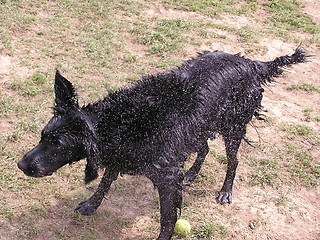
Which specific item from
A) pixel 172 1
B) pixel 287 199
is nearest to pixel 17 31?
pixel 172 1

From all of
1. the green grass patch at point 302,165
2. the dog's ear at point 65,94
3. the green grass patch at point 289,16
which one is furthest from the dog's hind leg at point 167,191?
the green grass patch at point 289,16

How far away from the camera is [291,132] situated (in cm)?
629

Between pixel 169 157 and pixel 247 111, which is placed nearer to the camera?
pixel 169 157

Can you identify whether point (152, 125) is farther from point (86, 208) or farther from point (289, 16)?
point (289, 16)

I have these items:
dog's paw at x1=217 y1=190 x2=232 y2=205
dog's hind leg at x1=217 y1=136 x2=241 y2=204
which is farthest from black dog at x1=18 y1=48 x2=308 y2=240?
dog's paw at x1=217 y1=190 x2=232 y2=205

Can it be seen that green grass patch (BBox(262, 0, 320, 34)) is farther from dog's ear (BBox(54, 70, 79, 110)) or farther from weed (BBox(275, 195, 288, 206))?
dog's ear (BBox(54, 70, 79, 110))

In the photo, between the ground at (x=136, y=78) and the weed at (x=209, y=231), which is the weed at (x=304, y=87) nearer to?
the ground at (x=136, y=78)

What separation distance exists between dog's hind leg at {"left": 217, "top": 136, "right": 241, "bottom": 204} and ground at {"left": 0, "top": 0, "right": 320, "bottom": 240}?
12 cm

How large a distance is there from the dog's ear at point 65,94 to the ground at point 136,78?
142 cm

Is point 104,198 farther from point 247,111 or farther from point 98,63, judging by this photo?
point 98,63

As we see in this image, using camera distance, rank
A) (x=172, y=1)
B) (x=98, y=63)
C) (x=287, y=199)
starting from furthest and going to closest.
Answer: (x=172, y=1) < (x=98, y=63) < (x=287, y=199)

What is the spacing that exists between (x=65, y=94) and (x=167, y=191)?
129 centimetres

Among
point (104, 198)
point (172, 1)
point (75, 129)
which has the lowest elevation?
point (104, 198)

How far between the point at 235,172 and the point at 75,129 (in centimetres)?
231
